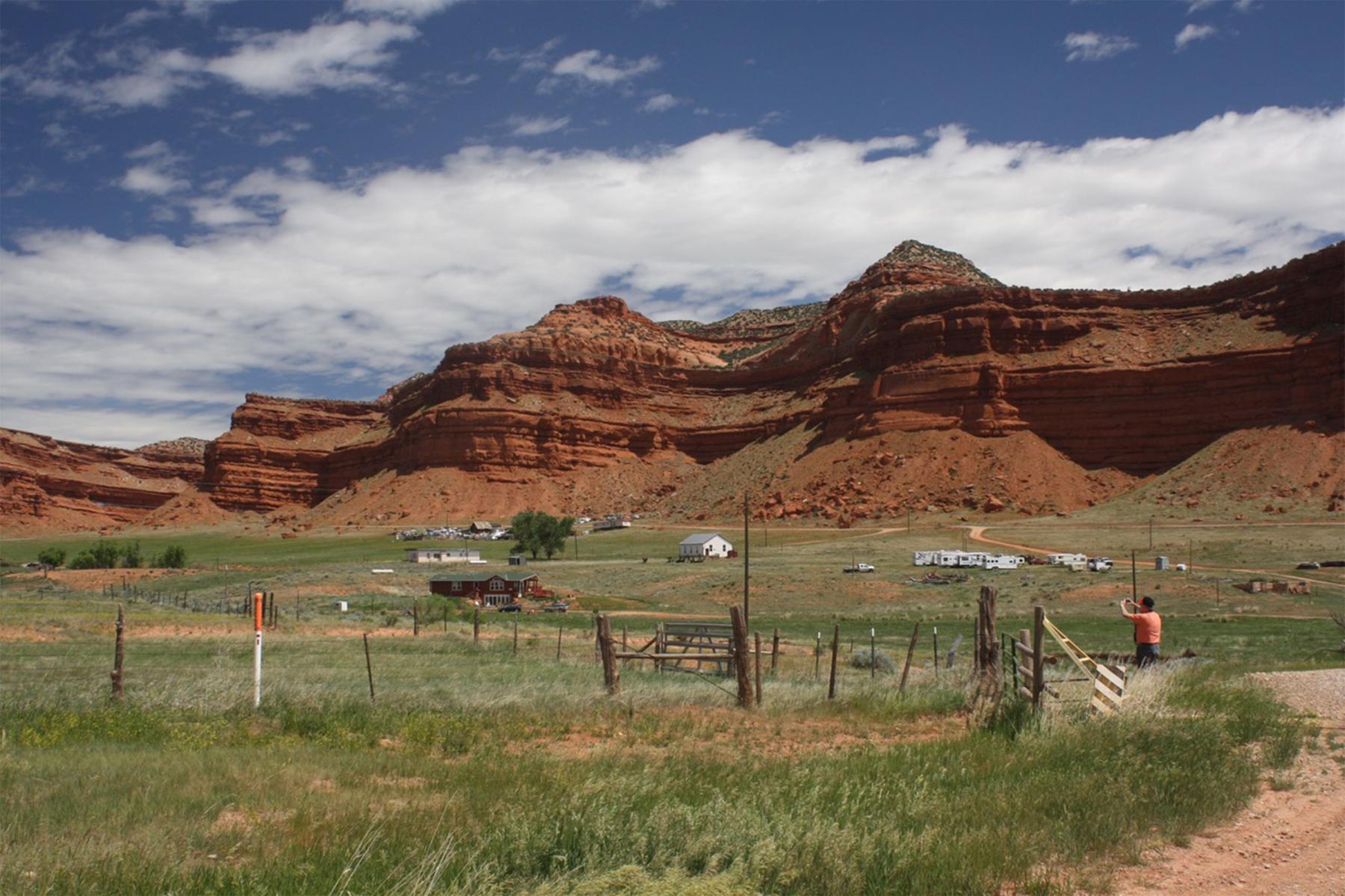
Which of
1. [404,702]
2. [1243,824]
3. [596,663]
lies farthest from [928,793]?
[596,663]

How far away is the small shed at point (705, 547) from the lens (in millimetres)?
79438

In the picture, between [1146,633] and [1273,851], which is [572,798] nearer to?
[1273,851]

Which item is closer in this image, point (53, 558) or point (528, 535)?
point (53, 558)

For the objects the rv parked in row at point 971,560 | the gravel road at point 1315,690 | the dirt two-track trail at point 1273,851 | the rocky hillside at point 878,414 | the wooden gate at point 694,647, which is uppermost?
the rocky hillside at point 878,414

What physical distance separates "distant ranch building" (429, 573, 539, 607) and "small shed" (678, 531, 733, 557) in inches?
975

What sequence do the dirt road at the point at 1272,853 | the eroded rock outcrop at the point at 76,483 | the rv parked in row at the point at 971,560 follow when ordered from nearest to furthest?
the dirt road at the point at 1272,853, the rv parked in row at the point at 971,560, the eroded rock outcrop at the point at 76,483

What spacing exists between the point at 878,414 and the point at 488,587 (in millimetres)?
68195

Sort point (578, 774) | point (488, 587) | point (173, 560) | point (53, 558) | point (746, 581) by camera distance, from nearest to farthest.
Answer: point (578, 774)
point (746, 581)
point (488, 587)
point (173, 560)
point (53, 558)

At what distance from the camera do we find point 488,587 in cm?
5388

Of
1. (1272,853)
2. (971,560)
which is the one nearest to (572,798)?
(1272,853)

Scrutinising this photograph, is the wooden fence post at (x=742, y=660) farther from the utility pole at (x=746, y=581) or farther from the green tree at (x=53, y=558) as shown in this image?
the green tree at (x=53, y=558)

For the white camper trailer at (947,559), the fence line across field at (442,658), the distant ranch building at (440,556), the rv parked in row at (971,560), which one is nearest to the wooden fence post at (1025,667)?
the fence line across field at (442,658)

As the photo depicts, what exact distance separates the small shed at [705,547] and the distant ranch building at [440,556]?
1657 cm

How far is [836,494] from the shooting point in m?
103
